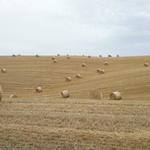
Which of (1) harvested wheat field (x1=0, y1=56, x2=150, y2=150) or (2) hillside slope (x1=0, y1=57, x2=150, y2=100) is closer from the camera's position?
(1) harvested wheat field (x1=0, y1=56, x2=150, y2=150)

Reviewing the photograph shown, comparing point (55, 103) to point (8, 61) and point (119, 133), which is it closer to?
point (119, 133)

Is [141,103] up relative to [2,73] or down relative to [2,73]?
down

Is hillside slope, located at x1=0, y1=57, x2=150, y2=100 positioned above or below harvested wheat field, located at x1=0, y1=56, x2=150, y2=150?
above

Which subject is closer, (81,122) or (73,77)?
(81,122)

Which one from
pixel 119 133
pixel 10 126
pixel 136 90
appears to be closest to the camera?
pixel 119 133

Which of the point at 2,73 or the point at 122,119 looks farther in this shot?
the point at 2,73

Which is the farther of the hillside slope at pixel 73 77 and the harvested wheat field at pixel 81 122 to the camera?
the hillside slope at pixel 73 77

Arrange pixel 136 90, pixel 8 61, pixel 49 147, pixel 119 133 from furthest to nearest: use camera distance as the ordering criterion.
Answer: pixel 8 61, pixel 136 90, pixel 119 133, pixel 49 147

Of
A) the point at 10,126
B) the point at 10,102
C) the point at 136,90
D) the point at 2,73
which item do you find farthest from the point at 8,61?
the point at 10,126

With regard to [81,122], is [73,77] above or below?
above

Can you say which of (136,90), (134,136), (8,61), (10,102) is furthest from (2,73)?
(134,136)

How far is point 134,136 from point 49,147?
1966mm

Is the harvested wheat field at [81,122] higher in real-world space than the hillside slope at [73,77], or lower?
lower

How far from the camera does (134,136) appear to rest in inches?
503
